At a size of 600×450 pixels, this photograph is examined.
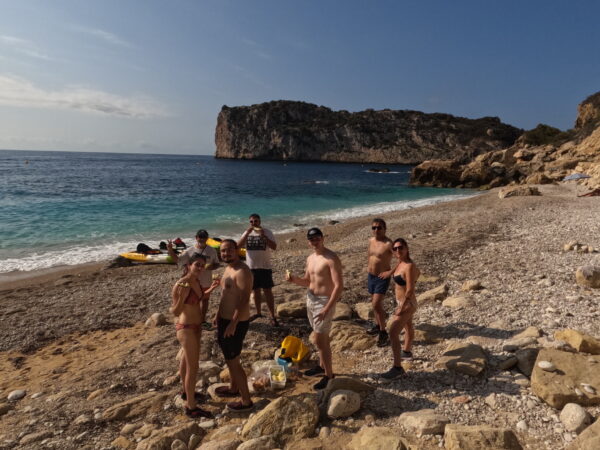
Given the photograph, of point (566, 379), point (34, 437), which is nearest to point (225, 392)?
point (34, 437)

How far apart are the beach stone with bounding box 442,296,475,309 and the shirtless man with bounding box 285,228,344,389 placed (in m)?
3.41

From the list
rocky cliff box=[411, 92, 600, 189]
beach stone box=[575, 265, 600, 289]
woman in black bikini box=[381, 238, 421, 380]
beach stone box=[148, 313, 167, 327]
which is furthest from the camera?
rocky cliff box=[411, 92, 600, 189]

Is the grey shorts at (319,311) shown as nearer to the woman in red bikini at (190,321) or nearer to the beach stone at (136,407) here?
the woman in red bikini at (190,321)

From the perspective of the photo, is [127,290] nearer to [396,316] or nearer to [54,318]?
[54,318]

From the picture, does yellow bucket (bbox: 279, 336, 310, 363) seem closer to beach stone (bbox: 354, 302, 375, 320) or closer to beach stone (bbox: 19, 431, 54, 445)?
beach stone (bbox: 354, 302, 375, 320)

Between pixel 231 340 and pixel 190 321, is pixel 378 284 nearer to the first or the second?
pixel 231 340

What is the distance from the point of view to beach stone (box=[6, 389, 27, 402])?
4926 mm

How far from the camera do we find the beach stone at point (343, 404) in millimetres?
3887

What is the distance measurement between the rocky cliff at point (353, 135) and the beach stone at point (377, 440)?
130 m

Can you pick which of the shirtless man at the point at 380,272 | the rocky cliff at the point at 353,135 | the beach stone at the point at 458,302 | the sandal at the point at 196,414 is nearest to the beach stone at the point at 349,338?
the shirtless man at the point at 380,272

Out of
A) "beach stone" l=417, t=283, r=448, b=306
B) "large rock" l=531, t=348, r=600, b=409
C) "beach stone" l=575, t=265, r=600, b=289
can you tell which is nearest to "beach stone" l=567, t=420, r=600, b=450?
"large rock" l=531, t=348, r=600, b=409

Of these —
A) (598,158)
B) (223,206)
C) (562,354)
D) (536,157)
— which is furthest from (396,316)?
(536,157)

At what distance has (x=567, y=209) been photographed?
61.2 ft

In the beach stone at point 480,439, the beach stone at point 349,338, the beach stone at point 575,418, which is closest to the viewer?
the beach stone at point 480,439
